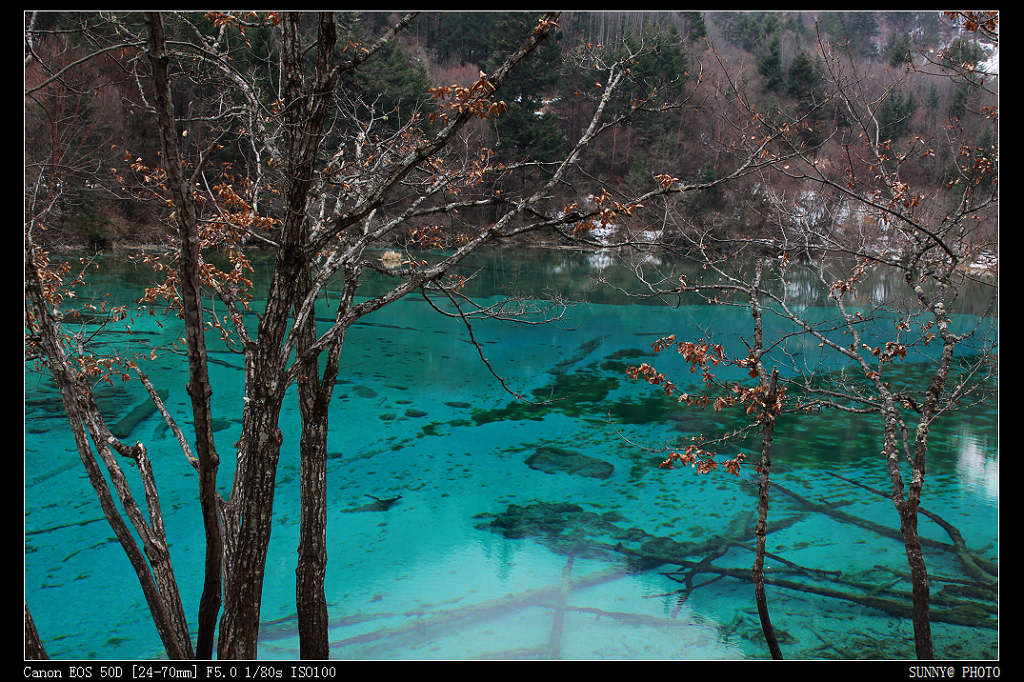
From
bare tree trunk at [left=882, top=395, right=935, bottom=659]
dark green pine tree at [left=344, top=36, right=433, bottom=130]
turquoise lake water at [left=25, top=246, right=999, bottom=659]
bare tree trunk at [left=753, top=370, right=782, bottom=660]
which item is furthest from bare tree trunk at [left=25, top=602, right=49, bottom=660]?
dark green pine tree at [left=344, top=36, right=433, bottom=130]

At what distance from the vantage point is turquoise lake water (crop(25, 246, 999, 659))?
7250 mm

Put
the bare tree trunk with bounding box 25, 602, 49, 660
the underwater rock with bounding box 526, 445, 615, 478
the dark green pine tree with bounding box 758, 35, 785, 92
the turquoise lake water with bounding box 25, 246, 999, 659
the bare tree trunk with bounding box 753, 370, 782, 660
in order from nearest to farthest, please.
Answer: the bare tree trunk with bounding box 25, 602, 49, 660 < the bare tree trunk with bounding box 753, 370, 782, 660 < the turquoise lake water with bounding box 25, 246, 999, 659 < the underwater rock with bounding box 526, 445, 615, 478 < the dark green pine tree with bounding box 758, 35, 785, 92

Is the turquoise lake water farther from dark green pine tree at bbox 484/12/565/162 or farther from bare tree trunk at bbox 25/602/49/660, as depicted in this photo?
dark green pine tree at bbox 484/12/565/162

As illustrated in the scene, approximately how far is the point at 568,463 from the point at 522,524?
7.59 feet

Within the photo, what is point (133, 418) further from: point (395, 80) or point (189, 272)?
point (395, 80)

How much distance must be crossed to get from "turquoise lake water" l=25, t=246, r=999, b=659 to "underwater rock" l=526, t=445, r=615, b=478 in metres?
0.07

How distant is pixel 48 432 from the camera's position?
11508 mm

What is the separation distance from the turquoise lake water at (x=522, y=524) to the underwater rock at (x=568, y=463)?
73mm

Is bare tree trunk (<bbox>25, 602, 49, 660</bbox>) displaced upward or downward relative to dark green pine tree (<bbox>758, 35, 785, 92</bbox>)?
downward

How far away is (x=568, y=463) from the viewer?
11.8m

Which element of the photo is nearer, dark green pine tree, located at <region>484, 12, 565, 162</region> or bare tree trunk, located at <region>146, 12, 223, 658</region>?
bare tree trunk, located at <region>146, 12, 223, 658</region>

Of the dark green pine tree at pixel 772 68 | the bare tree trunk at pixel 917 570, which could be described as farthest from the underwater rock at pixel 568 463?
the dark green pine tree at pixel 772 68

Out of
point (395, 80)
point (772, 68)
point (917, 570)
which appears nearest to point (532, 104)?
point (395, 80)
